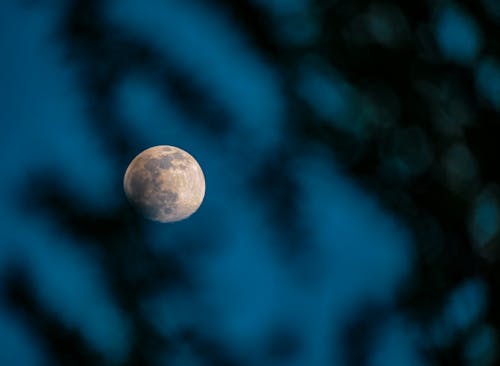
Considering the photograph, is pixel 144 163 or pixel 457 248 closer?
pixel 457 248

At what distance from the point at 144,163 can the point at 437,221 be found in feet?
5.50

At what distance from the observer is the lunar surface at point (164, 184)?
3.40m

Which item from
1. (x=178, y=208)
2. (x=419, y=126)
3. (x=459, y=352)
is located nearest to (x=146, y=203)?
(x=178, y=208)

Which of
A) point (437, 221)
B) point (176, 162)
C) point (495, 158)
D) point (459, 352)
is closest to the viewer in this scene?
point (459, 352)

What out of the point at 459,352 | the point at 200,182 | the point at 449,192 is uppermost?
the point at 200,182

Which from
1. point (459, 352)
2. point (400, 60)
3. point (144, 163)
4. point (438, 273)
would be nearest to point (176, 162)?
point (144, 163)

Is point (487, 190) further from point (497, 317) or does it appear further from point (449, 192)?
point (497, 317)

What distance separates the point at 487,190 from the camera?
3.01 metres

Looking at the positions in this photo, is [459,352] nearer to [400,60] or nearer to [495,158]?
[495,158]

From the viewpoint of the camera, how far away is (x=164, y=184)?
339 cm

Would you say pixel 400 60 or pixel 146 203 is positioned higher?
pixel 400 60

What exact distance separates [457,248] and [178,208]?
1.53 meters

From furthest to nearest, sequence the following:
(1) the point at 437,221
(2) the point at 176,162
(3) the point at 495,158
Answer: (2) the point at 176,162 → (1) the point at 437,221 → (3) the point at 495,158

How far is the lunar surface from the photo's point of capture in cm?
340
